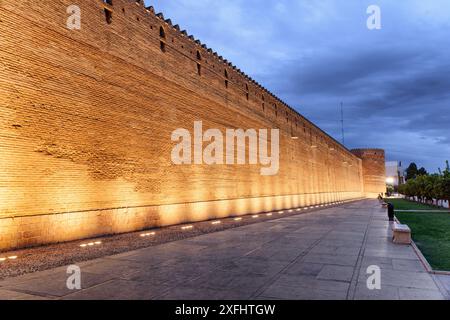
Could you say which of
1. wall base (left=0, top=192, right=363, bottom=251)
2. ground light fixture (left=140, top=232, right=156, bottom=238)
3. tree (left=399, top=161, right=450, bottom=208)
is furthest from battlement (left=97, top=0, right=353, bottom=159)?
tree (left=399, top=161, right=450, bottom=208)

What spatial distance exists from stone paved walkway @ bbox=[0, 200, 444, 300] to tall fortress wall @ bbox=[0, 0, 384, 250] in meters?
2.55

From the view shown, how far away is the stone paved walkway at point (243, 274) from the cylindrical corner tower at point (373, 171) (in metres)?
59.3

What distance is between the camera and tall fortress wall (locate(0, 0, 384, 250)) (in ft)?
25.6

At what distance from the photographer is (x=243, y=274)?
534 centimetres

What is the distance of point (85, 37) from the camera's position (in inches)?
376
